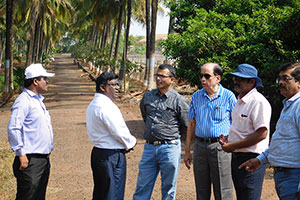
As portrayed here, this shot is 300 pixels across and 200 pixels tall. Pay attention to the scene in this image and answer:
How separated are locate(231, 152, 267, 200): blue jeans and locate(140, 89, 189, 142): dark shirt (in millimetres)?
961

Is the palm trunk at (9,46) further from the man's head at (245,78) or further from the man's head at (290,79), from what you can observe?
the man's head at (290,79)

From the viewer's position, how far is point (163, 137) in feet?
16.5

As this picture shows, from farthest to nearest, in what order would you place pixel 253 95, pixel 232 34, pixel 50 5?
pixel 50 5, pixel 232 34, pixel 253 95

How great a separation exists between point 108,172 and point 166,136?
85 centimetres

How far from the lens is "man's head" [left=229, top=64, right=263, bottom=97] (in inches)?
169

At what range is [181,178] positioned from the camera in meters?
7.78

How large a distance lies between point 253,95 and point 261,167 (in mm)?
708

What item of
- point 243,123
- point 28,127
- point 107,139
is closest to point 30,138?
point 28,127

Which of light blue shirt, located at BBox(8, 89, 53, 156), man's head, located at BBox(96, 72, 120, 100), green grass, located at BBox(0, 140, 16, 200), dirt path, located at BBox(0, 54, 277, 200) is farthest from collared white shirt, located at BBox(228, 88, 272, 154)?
green grass, located at BBox(0, 140, 16, 200)

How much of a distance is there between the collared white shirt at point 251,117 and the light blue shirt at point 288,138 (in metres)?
0.49

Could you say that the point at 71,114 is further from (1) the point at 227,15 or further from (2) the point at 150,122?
(2) the point at 150,122

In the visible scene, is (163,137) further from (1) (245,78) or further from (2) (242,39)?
(2) (242,39)

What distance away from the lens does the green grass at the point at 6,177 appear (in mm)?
6652

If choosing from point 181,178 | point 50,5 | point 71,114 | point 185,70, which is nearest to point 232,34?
point 185,70
